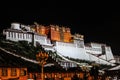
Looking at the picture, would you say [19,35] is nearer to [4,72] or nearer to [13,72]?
[13,72]

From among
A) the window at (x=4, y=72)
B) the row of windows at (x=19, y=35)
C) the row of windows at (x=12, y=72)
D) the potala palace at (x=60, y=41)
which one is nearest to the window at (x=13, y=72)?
the row of windows at (x=12, y=72)

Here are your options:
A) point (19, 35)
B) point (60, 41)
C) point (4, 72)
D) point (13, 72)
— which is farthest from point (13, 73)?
Result: point (60, 41)

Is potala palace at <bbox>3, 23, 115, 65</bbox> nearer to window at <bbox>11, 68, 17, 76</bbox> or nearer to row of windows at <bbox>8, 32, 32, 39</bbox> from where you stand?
row of windows at <bbox>8, 32, 32, 39</bbox>

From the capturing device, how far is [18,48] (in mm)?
69500

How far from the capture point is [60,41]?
83.9 metres

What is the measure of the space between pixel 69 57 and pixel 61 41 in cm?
548

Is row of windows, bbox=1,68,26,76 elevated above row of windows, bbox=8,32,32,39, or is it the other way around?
row of windows, bbox=8,32,32,39

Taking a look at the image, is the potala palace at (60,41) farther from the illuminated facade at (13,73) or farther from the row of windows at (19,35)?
the illuminated facade at (13,73)

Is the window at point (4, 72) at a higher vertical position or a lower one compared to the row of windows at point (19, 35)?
lower

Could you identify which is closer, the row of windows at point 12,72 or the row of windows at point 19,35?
the row of windows at point 12,72

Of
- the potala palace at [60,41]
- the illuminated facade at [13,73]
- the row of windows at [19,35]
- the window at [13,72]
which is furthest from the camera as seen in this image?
the potala palace at [60,41]

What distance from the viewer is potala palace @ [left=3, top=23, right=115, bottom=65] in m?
75.2

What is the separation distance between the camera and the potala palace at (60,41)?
7524 centimetres

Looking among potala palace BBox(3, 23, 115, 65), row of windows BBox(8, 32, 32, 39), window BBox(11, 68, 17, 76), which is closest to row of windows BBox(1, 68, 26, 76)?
window BBox(11, 68, 17, 76)
